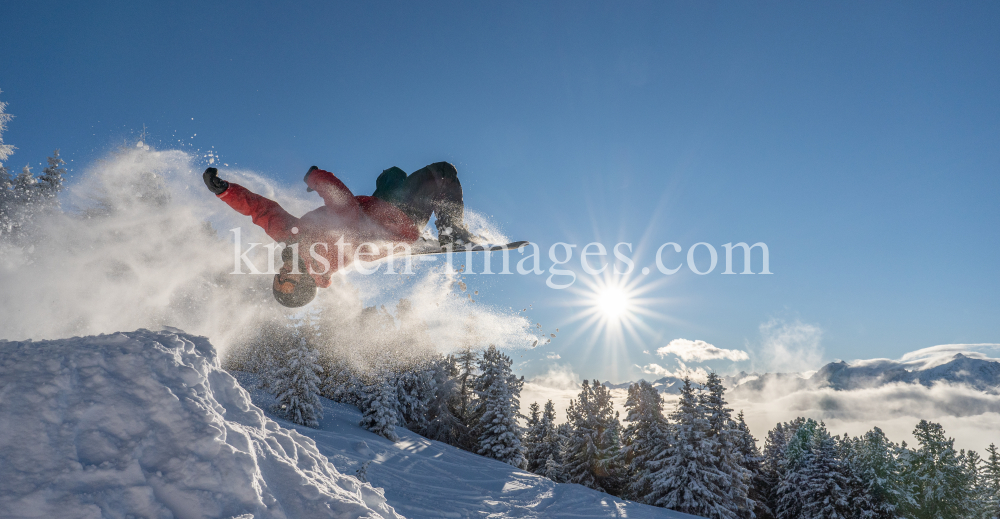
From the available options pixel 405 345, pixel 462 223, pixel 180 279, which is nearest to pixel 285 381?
pixel 405 345

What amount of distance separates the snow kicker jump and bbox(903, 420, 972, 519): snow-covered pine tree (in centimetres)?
3181

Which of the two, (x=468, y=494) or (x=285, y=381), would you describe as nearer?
(x=468, y=494)

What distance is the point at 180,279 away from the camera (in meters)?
10.0

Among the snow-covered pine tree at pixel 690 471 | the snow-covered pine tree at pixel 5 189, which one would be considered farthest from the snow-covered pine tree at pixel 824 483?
the snow-covered pine tree at pixel 5 189

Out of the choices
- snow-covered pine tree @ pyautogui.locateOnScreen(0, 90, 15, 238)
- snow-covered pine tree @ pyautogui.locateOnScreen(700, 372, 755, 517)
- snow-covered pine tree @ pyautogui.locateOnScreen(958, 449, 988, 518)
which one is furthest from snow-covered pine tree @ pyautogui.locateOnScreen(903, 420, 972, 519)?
snow-covered pine tree @ pyautogui.locateOnScreen(0, 90, 15, 238)

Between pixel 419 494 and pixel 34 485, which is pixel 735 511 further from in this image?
pixel 34 485

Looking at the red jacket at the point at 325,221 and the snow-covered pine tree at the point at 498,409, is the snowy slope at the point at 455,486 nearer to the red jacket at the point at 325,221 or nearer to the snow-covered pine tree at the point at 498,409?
the snow-covered pine tree at the point at 498,409

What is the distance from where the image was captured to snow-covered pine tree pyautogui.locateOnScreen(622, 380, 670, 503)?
21469 mm

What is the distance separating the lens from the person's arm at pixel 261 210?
5.89 m

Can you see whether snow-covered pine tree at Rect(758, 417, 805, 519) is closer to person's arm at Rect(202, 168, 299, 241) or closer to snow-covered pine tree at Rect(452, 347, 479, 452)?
snow-covered pine tree at Rect(452, 347, 479, 452)

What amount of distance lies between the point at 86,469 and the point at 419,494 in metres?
12.0

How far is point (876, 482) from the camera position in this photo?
22.3m

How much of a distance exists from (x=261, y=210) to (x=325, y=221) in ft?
2.91

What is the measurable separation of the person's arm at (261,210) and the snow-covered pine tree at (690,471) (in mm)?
20020
